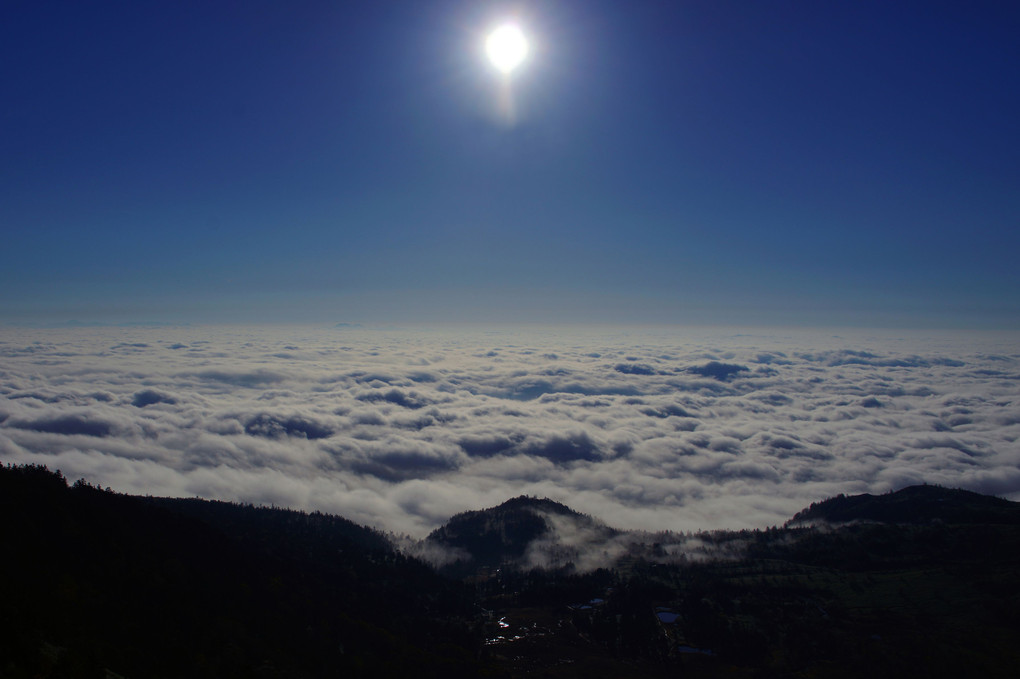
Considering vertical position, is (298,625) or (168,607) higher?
(168,607)

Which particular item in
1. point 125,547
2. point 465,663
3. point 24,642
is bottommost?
point 465,663

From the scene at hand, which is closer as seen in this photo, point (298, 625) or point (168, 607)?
point (168, 607)

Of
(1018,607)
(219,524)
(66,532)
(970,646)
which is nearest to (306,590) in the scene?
(66,532)

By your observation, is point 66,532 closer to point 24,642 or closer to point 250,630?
point 250,630

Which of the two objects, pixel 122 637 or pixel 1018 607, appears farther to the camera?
pixel 1018 607

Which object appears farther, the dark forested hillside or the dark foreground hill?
the dark foreground hill

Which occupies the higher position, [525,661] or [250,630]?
[250,630]

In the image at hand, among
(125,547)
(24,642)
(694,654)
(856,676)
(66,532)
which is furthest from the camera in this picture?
(694,654)

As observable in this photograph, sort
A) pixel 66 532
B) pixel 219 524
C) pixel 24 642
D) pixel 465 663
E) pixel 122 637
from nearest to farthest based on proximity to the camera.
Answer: pixel 24 642 < pixel 122 637 < pixel 66 532 < pixel 465 663 < pixel 219 524

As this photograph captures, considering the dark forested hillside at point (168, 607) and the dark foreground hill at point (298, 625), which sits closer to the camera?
the dark forested hillside at point (168, 607)
